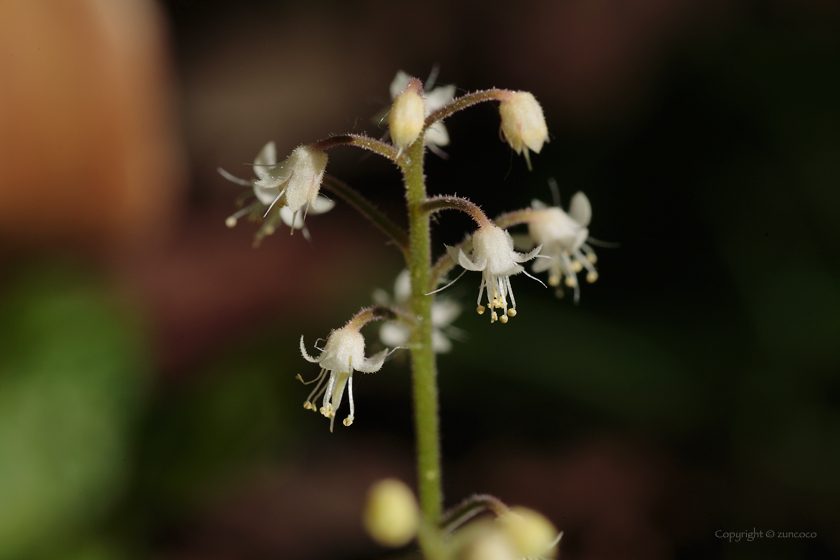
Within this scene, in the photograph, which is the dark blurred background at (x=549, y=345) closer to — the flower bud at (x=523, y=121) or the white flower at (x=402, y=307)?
the white flower at (x=402, y=307)

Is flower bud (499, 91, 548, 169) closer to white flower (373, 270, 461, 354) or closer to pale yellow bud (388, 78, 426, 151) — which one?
pale yellow bud (388, 78, 426, 151)

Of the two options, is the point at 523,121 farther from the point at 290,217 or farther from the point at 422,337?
the point at 290,217

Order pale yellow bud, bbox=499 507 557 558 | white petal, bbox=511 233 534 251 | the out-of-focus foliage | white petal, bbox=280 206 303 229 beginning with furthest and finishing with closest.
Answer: the out-of-focus foliage, white petal, bbox=511 233 534 251, white petal, bbox=280 206 303 229, pale yellow bud, bbox=499 507 557 558

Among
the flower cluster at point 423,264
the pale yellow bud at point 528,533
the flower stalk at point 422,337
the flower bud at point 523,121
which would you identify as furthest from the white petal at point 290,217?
the pale yellow bud at point 528,533

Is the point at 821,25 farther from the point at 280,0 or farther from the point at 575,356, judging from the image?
the point at 280,0

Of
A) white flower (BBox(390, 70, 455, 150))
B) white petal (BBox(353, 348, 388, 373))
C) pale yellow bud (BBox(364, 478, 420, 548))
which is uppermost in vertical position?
white flower (BBox(390, 70, 455, 150))

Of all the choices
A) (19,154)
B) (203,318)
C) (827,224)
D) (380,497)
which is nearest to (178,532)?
(203,318)

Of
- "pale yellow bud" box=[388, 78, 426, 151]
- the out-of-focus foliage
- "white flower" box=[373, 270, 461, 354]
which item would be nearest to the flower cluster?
"pale yellow bud" box=[388, 78, 426, 151]
